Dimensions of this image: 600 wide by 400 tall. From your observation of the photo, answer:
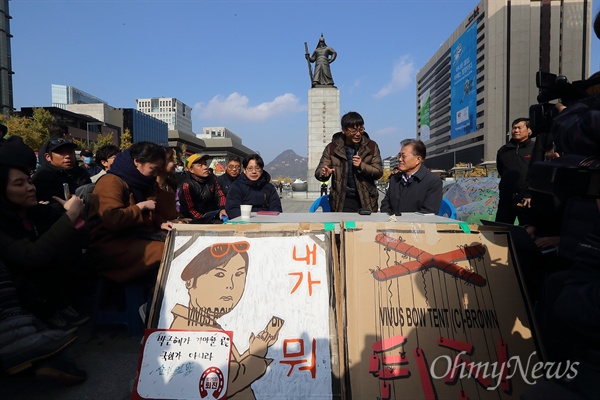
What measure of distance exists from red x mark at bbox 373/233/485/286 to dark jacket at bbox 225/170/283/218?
222 cm

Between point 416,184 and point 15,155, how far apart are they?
120 inches

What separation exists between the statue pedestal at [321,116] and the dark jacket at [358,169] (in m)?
11.8

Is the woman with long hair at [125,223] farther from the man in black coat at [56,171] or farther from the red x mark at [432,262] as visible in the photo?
the red x mark at [432,262]

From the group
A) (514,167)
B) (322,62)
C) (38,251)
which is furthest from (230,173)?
(322,62)

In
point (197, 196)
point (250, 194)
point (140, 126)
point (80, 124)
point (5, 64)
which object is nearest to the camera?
point (250, 194)

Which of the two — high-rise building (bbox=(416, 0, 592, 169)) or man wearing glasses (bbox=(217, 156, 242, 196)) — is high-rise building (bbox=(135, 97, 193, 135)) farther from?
man wearing glasses (bbox=(217, 156, 242, 196))

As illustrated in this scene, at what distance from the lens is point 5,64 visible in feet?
173

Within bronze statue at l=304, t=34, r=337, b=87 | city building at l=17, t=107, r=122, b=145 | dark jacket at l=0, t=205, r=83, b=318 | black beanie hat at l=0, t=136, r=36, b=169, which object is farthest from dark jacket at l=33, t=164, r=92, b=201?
city building at l=17, t=107, r=122, b=145

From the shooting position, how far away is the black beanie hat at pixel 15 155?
7.39 ft

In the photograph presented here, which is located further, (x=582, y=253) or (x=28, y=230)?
(x=28, y=230)

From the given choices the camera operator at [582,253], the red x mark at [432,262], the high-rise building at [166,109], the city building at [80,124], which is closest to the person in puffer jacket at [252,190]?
the red x mark at [432,262]

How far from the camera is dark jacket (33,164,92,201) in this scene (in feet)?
12.1

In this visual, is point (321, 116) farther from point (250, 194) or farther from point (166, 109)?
point (166, 109)

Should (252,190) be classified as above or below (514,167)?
below
